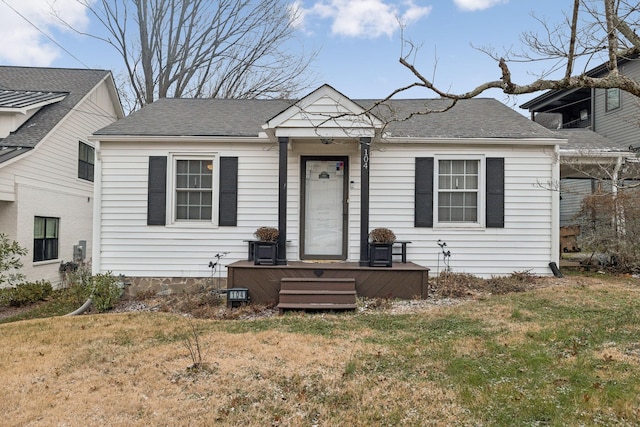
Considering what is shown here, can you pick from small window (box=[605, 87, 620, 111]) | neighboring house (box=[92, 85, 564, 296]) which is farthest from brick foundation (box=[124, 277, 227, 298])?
small window (box=[605, 87, 620, 111])

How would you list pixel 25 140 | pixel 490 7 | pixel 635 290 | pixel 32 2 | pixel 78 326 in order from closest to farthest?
pixel 78 326
pixel 635 290
pixel 490 7
pixel 25 140
pixel 32 2

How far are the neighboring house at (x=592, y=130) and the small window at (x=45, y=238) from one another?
1219cm

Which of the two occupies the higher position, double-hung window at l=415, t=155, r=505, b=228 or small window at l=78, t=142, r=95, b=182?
small window at l=78, t=142, r=95, b=182

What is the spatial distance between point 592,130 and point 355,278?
1405 cm

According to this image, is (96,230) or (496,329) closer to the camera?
(496,329)

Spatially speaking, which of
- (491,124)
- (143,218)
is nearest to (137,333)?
(143,218)

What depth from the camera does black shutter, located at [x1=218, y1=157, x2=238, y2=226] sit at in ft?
26.2

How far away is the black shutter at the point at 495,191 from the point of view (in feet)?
26.0

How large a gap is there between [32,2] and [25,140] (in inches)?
208

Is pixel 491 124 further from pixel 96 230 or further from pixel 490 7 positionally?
pixel 96 230

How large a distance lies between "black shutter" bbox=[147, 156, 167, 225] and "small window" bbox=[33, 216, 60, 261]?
4.68m

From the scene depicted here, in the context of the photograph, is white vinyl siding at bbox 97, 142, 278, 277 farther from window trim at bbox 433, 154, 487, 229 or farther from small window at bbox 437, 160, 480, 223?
small window at bbox 437, 160, 480, 223

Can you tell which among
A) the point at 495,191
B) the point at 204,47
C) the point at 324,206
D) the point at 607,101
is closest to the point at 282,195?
the point at 324,206

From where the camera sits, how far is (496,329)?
4777 mm
